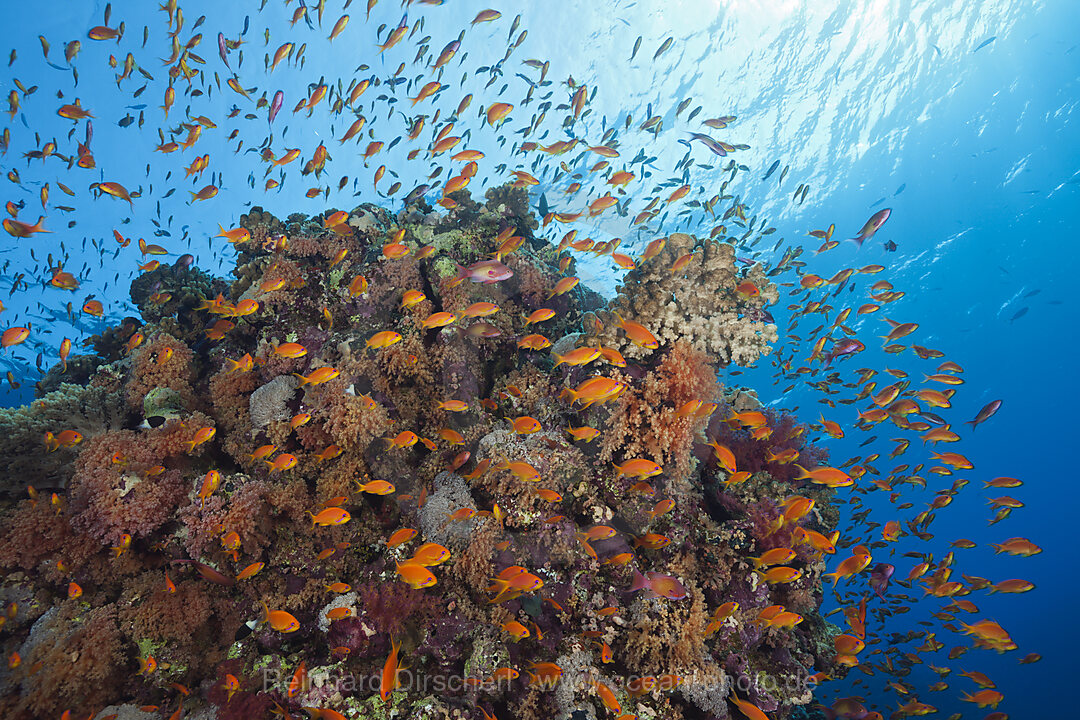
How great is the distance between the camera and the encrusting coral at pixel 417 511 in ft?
13.6

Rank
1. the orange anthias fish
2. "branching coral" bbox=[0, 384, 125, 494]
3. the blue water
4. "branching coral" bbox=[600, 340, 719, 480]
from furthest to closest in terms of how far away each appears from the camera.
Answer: the blue water
"branching coral" bbox=[0, 384, 125, 494]
"branching coral" bbox=[600, 340, 719, 480]
the orange anthias fish

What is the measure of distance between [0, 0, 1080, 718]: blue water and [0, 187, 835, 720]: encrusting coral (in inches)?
319

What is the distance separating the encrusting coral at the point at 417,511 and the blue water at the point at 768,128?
811 cm

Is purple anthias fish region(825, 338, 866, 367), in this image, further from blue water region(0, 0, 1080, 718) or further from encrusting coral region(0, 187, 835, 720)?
blue water region(0, 0, 1080, 718)

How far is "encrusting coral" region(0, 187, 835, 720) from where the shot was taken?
163 inches

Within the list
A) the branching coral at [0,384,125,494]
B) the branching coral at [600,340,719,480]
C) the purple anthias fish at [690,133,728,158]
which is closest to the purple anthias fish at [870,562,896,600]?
the branching coral at [600,340,719,480]

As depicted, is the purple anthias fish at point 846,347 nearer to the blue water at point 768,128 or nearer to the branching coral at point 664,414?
the branching coral at point 664,414

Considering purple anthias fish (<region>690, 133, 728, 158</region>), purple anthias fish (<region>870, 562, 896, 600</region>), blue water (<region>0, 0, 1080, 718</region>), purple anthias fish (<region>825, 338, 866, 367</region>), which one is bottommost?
purple anthias fish (<region>870, 562, 896, 600</region>)

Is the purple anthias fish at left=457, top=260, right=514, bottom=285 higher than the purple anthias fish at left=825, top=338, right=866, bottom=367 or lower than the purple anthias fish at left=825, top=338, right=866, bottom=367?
lower

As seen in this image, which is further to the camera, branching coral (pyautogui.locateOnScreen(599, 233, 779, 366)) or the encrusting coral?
branching coral (pyautogui.locateOnScreen(599, 233, 779, 366))

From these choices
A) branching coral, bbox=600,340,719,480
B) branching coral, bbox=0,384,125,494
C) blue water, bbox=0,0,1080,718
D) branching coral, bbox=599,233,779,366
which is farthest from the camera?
blue water, bbox=0,0,1080,718

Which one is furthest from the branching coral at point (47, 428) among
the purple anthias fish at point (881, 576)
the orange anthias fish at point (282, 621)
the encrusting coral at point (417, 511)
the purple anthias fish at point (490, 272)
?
the purple anthias fish at point (881, 576)

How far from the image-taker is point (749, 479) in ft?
18.9

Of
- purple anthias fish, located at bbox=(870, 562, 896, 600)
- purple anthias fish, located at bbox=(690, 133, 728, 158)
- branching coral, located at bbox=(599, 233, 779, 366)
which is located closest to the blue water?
purple anthias fish, located at bbox=(690, 133, 728, 158)
